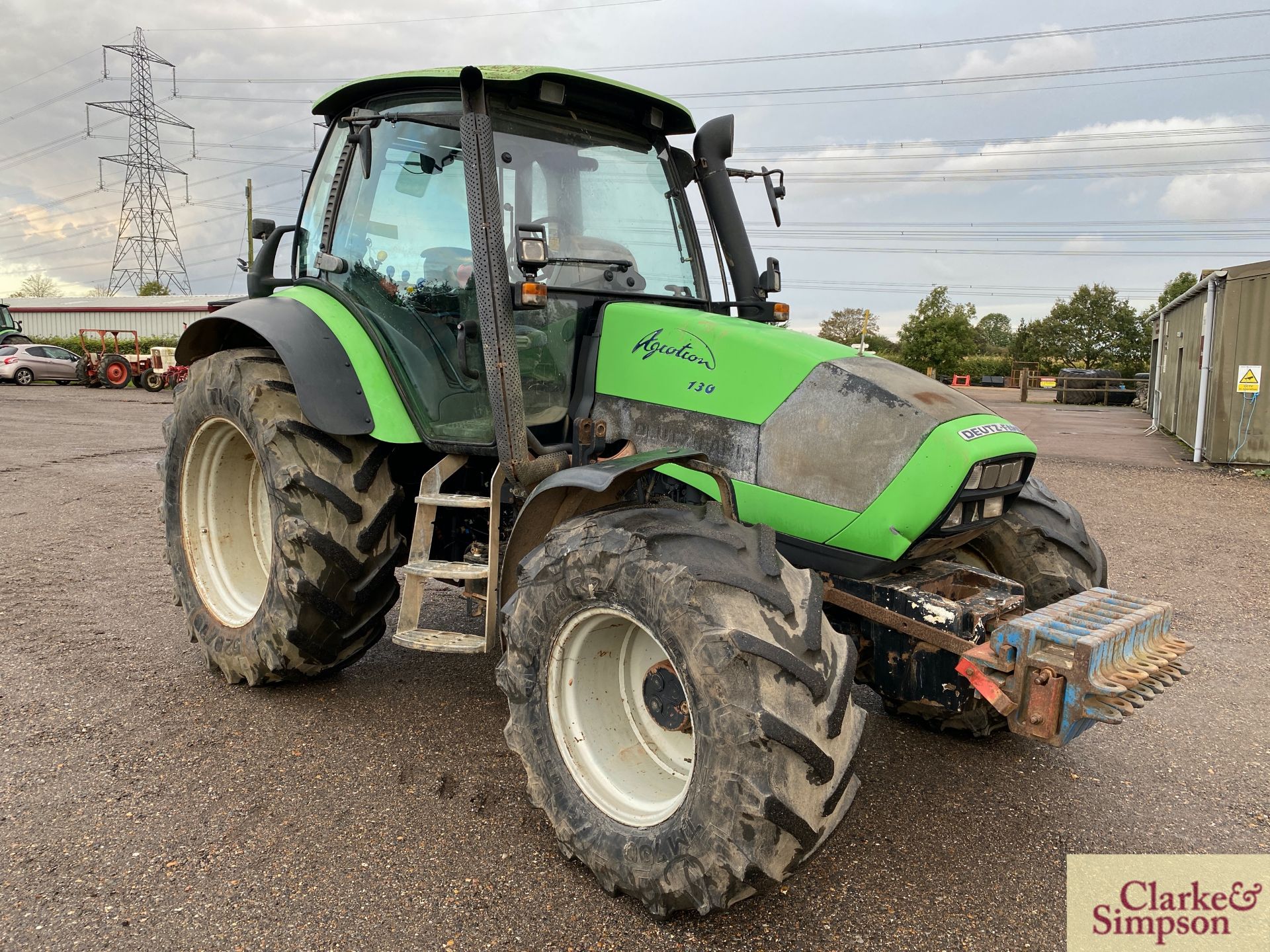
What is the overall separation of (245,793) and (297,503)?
110 centimetres

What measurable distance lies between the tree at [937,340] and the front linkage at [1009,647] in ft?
133

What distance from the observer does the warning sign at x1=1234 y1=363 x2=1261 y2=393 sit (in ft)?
41.2

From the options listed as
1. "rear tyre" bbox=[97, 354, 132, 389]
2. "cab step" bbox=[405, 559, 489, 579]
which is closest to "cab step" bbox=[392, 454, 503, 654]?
"cab step" bbox=[405, 559, 489, 579]

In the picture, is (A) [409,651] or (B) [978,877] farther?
(A) [409,651]

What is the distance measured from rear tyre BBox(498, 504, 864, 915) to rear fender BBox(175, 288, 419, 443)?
120 centimetres

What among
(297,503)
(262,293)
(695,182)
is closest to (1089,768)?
(695,182)

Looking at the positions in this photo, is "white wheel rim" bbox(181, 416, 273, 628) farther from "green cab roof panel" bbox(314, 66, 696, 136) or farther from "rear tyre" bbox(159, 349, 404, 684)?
"green cab roof panel" bbox(314, 66, 696, 136)

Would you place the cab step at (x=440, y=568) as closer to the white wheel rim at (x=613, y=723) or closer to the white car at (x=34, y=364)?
the white wheel rim at (x=613, y=723)

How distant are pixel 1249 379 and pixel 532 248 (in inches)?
515

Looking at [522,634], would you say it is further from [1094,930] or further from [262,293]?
[262,293]

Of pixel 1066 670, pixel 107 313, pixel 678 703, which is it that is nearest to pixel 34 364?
pixel 107 313

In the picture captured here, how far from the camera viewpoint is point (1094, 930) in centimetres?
261

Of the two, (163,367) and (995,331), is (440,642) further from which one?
(995,331)

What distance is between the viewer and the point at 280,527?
364 centimetres
